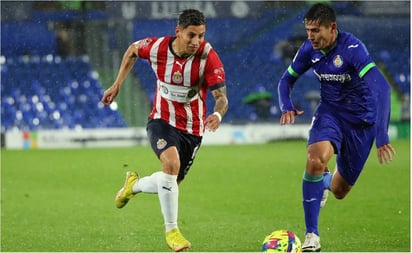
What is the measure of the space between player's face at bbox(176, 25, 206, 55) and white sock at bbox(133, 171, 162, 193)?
3.72 ft

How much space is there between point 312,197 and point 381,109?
1.10 metres

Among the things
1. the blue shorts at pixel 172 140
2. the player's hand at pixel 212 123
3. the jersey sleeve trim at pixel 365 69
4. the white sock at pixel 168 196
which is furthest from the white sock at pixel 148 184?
the jersey sleeve trim at pixel 365 69

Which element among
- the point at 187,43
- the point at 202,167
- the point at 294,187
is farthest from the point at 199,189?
the point at 187,43

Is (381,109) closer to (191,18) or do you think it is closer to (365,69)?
(365,69)

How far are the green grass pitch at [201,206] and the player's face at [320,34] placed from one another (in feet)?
6.11

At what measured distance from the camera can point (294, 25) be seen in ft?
74.9

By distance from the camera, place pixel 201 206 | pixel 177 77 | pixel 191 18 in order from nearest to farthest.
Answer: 1. pixel 191 18
2. pixel 177 77
3. pixel 201 206

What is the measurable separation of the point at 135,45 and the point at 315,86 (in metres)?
16.0

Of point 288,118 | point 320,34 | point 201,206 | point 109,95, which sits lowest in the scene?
point 201,206

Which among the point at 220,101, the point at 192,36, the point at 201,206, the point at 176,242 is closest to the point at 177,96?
the point at 220,101

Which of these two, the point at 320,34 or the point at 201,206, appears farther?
the point at 201,206

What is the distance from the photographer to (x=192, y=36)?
285 inches

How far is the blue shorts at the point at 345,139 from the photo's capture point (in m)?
7.79

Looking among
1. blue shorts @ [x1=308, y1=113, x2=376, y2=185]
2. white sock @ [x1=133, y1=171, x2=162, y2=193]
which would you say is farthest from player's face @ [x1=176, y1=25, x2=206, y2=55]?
blue shorts @ [x1=308, y1=113, x2=376, y2=185]
